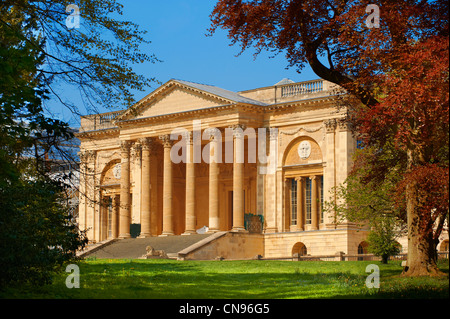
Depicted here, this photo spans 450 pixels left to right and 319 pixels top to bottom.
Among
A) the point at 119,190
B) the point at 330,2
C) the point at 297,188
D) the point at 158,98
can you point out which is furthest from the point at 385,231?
the point at 119,190

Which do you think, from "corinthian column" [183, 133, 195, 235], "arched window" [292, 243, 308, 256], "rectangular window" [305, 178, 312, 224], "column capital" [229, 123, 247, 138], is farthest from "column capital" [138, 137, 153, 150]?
"arched window" [292, 243, 308, 256]

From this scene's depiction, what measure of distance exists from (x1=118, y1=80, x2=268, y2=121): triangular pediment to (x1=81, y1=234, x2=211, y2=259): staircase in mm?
8888

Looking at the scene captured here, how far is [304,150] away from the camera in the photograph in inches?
2158

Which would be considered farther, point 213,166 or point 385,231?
point 213,166

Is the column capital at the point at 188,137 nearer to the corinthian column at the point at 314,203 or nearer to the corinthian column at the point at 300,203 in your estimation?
the corinthian column at the point at 300,203

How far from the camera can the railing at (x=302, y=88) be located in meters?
54.0

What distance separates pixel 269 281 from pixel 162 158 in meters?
37.0

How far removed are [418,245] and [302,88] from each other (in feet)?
109

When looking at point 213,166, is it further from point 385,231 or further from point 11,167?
point 11,167

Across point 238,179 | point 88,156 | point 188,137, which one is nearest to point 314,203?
point 238,179

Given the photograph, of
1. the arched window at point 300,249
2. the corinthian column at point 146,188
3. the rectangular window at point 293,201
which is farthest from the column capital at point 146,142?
the arched window at point 300,249

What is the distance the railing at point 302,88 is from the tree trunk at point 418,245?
104 ft

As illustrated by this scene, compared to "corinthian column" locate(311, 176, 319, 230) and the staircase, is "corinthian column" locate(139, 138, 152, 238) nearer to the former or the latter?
the staircase
